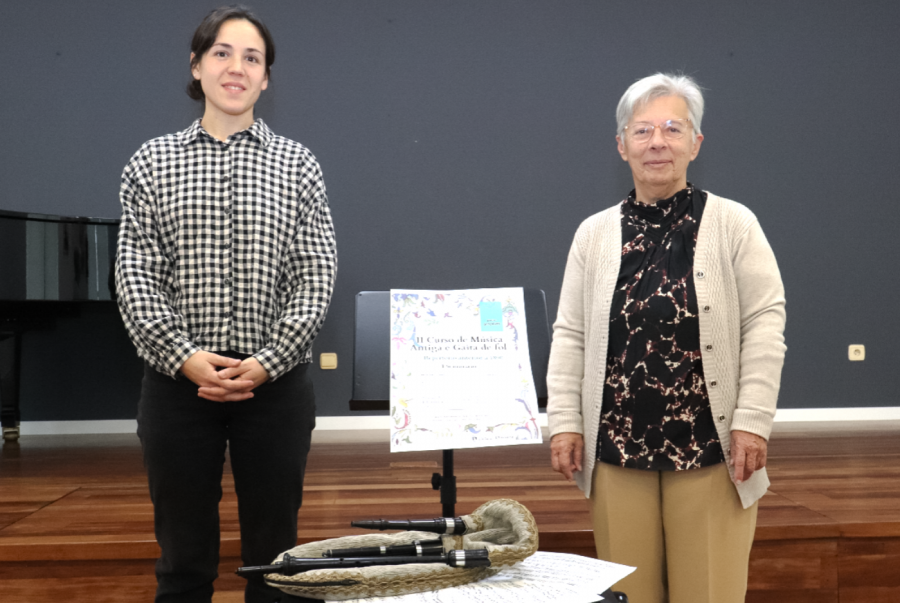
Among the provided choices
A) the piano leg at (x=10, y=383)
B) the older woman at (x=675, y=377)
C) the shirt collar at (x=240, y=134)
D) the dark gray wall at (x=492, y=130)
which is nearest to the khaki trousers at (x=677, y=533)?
the older woman at (x=675, y=377)

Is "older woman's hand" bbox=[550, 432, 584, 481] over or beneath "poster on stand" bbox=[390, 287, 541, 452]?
beneath

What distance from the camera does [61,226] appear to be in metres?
3.22

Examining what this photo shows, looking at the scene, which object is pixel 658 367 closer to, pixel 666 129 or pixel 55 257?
pixel 666 129

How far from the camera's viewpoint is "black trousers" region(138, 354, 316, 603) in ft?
5.12

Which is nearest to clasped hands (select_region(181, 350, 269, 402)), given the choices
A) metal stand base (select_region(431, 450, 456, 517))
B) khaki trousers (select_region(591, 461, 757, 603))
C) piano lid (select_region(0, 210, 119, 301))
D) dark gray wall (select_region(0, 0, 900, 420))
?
metal stand base (select_region(431, 450, 456, 517))

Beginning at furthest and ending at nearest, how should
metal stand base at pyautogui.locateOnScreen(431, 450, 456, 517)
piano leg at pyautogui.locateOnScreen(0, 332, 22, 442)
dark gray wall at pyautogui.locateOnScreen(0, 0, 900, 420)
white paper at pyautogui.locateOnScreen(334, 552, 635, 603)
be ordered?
dark gray wall at pyautogui.locateOnScreen(0, 0, 900, 420), piano leg at pyautogui.locateOnScreen(0, 332, 22, 442), metal stand base at pyautogui.locateOnScreen(431, 450, 456, 517), white paper at pyautogui.locateOnScreen(334, 552, 635, 603)

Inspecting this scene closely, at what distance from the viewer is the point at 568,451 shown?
158 cm

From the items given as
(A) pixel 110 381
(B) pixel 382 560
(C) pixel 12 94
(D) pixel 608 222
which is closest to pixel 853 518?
(D) pixel 608 222

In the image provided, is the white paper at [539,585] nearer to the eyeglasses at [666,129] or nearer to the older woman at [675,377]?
the older woman at [675,377]

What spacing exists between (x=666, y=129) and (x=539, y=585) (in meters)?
1.03

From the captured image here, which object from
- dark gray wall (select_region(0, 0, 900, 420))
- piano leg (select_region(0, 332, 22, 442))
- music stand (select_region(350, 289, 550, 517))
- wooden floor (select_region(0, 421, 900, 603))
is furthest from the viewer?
dark gray wall (select_region(0, 0, 900, 420))

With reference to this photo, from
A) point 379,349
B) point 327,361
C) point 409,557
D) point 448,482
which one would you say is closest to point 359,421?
point 327,361

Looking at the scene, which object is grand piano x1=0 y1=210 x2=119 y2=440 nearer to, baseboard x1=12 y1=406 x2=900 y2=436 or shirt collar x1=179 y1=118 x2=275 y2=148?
baseboard x1=12 y1=406 x2=900 y2=436

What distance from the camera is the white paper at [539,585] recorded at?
786 mm
